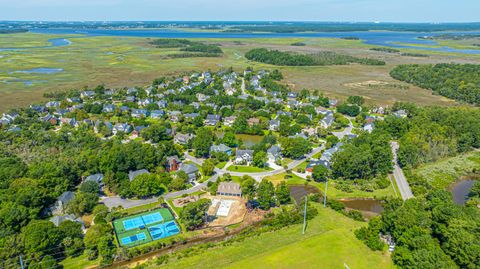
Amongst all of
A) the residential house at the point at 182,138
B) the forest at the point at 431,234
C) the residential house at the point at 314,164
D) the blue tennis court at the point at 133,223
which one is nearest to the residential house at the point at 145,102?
the residential house at the point at 182,138

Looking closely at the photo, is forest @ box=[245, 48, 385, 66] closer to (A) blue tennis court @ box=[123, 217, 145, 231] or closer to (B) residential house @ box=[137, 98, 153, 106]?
(B) residential house @ box=[137, 98, 153, 106]

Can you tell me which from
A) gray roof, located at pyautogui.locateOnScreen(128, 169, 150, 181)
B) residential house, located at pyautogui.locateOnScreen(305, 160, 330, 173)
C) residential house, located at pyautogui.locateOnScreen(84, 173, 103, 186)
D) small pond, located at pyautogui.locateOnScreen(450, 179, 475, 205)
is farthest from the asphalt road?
residential house, located at pyautogui.locateOnScreen(84, 173, 103, 186)

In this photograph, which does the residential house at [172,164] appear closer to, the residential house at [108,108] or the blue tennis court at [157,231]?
the blue tennis court at [157,231]

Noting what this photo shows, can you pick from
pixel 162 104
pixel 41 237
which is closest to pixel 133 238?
pixel 41 237

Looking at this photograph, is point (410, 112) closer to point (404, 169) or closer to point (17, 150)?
point (404, 169)

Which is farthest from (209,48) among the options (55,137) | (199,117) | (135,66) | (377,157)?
(377,157)

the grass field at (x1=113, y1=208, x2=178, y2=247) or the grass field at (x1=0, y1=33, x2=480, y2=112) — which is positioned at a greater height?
the grass field at (x1=0, y1=33, x2=480, y2=112)
